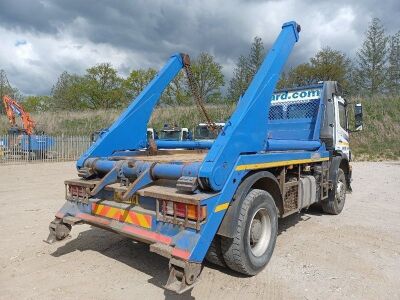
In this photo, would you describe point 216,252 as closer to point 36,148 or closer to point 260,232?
point 260,232

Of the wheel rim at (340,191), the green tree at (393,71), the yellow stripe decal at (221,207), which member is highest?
the green tree at (393,71)

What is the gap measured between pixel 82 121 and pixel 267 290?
106 ft

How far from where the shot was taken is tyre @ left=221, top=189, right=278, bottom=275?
3709mm

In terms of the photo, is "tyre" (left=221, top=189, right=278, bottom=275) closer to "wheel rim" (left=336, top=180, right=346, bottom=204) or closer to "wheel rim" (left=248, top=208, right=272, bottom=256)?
"wheel rim" (left=248, top=208, right=272, bottom=256)

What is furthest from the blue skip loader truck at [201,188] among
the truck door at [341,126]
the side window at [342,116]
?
the side window at [342,116]

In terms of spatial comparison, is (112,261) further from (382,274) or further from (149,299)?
(382,274)

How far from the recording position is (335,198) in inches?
274

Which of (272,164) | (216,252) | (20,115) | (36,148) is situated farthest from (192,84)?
(20,115)

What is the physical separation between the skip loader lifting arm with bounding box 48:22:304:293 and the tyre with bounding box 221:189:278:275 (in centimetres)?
31

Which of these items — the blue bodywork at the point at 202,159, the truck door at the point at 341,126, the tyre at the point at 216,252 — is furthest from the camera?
the truck door at the point at 341,126

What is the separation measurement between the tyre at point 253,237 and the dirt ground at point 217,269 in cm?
19

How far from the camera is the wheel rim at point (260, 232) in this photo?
4.08m

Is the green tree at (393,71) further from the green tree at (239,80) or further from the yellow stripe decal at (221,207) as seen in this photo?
the yellow stripe decal at (221,207)

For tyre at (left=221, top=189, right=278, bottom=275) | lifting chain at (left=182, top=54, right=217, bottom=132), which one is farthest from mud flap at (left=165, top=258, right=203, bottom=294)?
lifting chain at (left=182, top=54, right=217, bottom=132)
